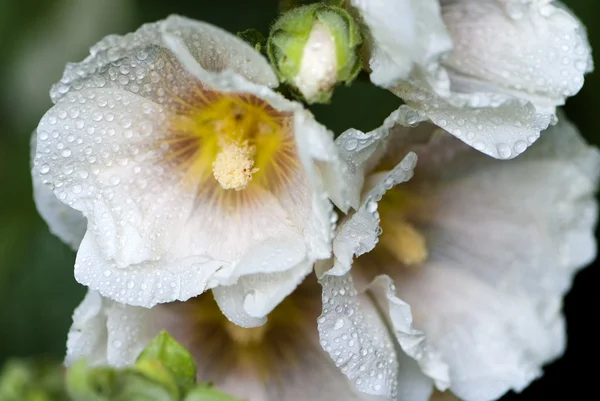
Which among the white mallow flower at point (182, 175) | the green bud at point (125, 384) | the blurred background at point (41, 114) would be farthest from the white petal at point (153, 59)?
the blurred background at point (41, 114)

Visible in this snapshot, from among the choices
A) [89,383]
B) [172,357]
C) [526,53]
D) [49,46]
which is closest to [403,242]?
[526,53]

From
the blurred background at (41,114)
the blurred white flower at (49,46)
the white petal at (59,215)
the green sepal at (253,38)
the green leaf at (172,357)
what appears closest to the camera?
the green leaf at (172,357)

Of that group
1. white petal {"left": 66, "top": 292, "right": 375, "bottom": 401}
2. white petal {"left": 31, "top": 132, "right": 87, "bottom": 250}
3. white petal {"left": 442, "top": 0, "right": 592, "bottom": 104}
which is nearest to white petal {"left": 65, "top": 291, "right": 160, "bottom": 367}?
white petal {"left": 66, "top": 292, "right": 375, "bottom": 401}

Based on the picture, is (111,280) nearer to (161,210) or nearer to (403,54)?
(161,210)

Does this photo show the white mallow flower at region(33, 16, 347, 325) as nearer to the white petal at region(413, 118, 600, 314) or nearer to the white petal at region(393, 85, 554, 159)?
the white petal at region(393, 85, 554, 159)

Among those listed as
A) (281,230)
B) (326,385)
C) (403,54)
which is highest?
(403,54)

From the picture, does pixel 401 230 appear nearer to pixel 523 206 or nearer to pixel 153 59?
pixel 523 206

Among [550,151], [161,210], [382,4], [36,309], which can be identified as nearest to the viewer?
[382,4]

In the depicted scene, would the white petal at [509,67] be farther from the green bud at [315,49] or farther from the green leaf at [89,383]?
the green leaf at [89,383]

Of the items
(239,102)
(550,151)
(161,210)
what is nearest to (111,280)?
(161,210)
